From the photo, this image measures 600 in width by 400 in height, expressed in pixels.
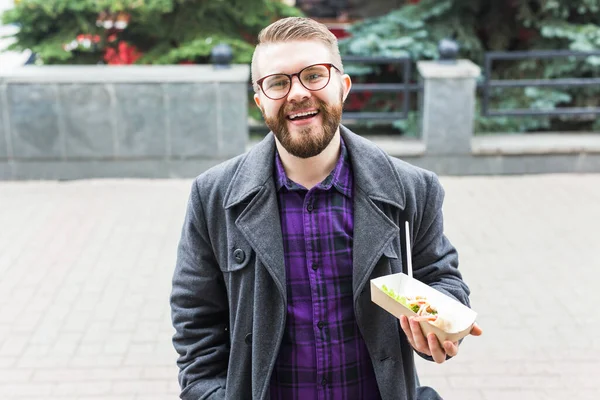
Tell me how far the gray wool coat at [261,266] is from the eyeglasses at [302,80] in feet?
0.86

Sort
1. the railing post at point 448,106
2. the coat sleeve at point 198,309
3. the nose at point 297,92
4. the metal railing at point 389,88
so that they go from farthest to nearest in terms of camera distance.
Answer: the metal railing at point 389,88 → the railing post at point 448,106 → the coat sleeve at point 198,309 → the nose at point 297,92

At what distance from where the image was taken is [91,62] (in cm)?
1050

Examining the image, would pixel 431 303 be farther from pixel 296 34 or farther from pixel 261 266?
pixel 296 34

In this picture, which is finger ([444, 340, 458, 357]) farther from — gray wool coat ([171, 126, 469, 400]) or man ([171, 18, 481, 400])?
gray wool coat ([171, 126, 469, 400])

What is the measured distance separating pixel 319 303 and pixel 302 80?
629 mm

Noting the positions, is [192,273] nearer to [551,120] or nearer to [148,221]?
[148,221]

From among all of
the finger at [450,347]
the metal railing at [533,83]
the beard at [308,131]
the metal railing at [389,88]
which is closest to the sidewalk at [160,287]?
the metal railing at [533,83]

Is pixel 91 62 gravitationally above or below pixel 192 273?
below

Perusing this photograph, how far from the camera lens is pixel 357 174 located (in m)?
2.56

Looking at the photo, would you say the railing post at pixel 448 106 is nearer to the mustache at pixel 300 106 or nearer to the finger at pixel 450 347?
the mustache at pixel 300 106

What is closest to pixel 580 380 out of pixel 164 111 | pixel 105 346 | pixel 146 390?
pixel 146 390

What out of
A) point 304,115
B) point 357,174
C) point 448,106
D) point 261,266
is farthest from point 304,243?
point 448,106

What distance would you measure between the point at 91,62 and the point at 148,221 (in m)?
3.29

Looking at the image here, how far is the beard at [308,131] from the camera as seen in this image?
2.40m
